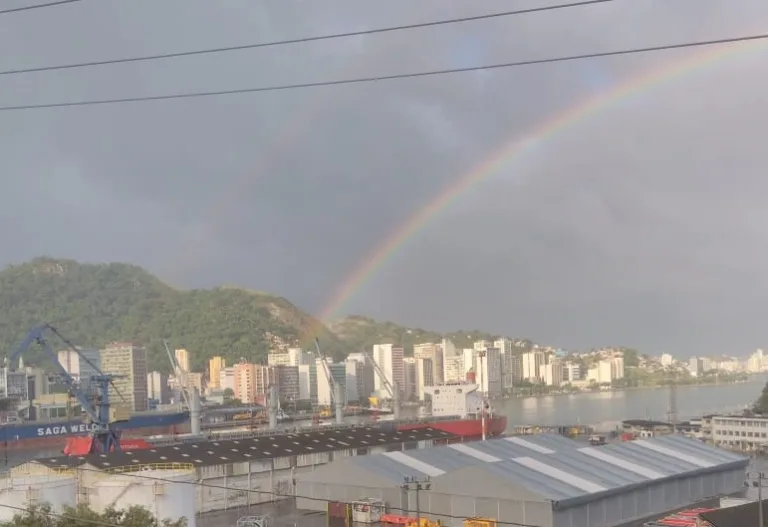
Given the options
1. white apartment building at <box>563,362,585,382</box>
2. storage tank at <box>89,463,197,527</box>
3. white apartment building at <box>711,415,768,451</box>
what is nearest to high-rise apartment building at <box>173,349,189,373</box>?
white apartment building at <box>563,362,585,382</box>

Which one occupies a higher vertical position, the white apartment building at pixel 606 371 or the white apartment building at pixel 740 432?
the white apartment building at pixel 740 432

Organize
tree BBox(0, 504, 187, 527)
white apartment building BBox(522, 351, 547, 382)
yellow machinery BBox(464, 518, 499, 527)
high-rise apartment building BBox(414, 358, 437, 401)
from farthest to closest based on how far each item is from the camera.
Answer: white apartment building BBox(522, 351, 547, 382) < high-rise apartment building BBox(414, 358, 437, 401) < yellow machinery BBox(464, 518, 499, 527) < tree BBox(0, 504, 187, 527)

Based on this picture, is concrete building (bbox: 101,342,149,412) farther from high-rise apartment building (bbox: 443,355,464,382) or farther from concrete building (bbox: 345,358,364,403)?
high-rise apartment building (bbox: 443,355,464,382)

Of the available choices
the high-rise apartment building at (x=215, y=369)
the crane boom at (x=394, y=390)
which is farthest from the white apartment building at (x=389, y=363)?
the crane boom at (x=394, y=390)

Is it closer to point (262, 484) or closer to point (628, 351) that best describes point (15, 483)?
point (262, 484)

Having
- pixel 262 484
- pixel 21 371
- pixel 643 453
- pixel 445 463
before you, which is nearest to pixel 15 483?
pixel 262 484

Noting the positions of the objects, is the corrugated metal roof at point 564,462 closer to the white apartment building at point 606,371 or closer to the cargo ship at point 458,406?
the cargo ship at point 458,406
